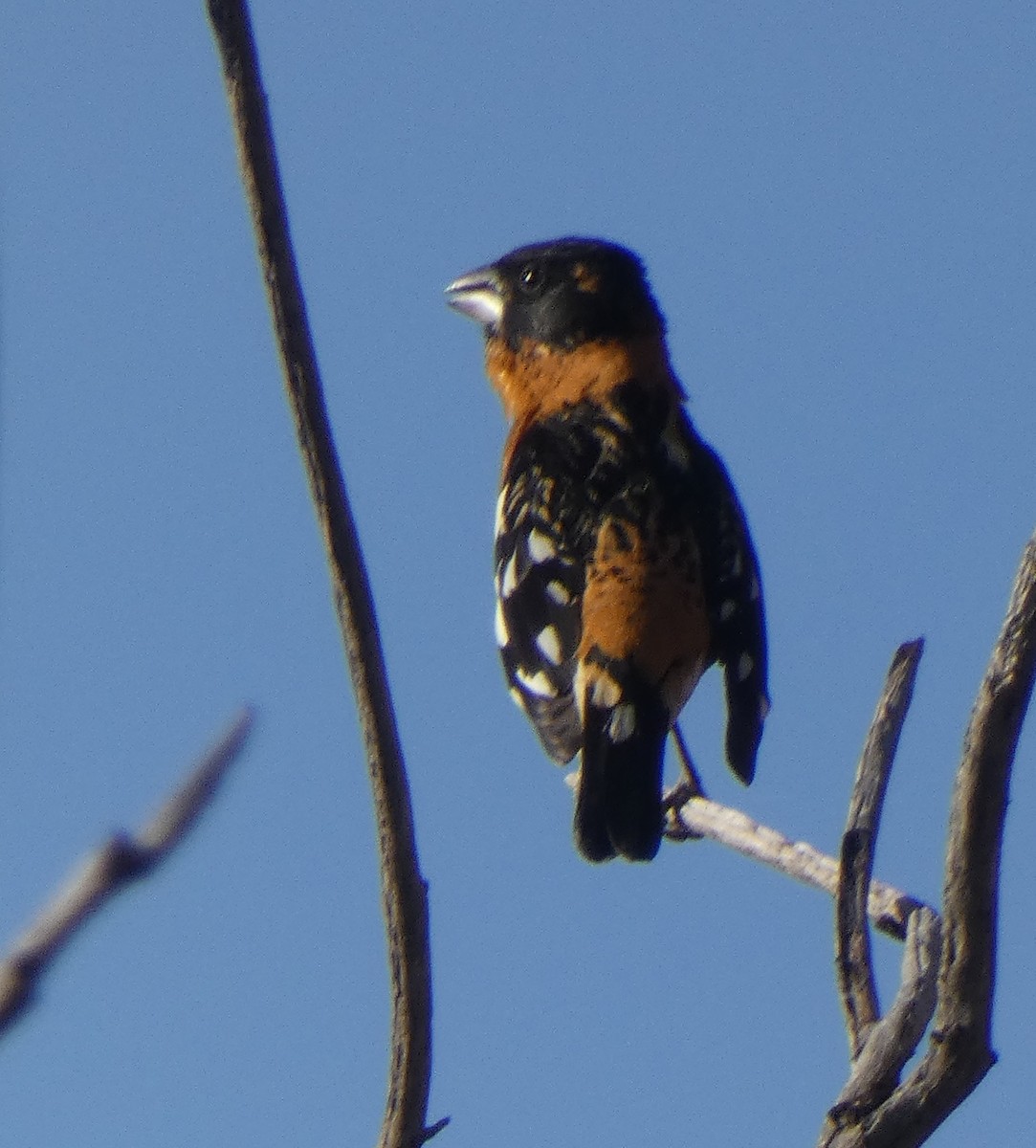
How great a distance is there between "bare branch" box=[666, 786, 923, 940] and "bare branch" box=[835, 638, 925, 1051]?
0.04 m

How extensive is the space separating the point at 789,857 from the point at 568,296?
2675 millimetres

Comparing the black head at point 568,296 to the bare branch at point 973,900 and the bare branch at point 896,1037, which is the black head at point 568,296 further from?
the bare branch at point 973,900

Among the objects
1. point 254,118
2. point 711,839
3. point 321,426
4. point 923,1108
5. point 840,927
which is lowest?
point 923,1108

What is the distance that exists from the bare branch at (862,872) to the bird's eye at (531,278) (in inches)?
116

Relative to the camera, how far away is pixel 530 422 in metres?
4.54

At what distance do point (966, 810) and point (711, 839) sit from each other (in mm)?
1308

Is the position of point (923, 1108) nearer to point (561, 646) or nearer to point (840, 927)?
point (840, 927)

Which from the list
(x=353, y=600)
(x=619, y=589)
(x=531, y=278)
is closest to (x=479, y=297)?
(x=531, y=278)

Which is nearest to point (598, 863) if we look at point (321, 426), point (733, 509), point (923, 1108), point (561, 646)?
point (561, 646)

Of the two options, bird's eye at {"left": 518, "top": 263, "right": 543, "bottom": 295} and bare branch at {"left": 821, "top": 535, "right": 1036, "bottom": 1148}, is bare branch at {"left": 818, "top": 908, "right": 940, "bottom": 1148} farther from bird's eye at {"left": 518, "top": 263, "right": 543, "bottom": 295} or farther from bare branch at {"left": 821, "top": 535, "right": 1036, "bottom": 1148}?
bird's eye at {"left": 518, "top": 263, "right": 543, "bottom": 295}

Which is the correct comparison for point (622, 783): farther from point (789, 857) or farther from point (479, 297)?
point (479, 297)

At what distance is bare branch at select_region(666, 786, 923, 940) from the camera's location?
240cm

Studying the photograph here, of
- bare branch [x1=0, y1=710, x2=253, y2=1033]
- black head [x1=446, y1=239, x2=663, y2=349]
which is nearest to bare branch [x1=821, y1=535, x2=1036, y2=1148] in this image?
bare branch [x1=0, y1=710, x2=253, y2=1033]

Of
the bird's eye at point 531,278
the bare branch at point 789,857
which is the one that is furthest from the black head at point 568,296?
the bare branch at point 789,857
